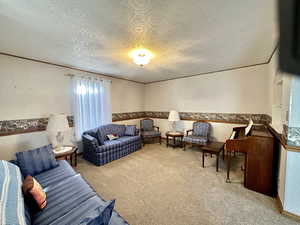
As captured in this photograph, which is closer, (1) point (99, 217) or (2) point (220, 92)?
(1) point (99, 217)

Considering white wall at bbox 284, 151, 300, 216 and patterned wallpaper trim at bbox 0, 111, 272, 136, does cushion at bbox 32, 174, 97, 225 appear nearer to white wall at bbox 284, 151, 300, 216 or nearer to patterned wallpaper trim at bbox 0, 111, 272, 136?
patterned wallpaper trim at bbox 0, 111, 272, 136

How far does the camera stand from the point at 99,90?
402 centimetres

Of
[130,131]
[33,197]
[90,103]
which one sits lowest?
[33,197]

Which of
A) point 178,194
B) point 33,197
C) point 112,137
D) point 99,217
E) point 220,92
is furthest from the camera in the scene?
point 220,92

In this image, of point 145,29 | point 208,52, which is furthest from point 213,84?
point 145,29

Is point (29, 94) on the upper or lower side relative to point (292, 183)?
upper

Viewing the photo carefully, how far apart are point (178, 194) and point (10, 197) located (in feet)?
6.65

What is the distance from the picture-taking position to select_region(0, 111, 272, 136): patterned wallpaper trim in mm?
2628

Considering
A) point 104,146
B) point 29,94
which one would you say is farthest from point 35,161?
point 29,94

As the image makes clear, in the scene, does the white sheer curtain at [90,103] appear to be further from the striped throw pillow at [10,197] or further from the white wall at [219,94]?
the white wall at [219,94]

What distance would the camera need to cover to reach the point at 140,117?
578 centimetres

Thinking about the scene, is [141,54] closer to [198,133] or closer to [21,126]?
[21,126]

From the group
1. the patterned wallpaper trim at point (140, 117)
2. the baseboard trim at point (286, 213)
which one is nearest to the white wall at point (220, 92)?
the patterned wallpaper trim at point (140, 117)

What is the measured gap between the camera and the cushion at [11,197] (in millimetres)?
986
